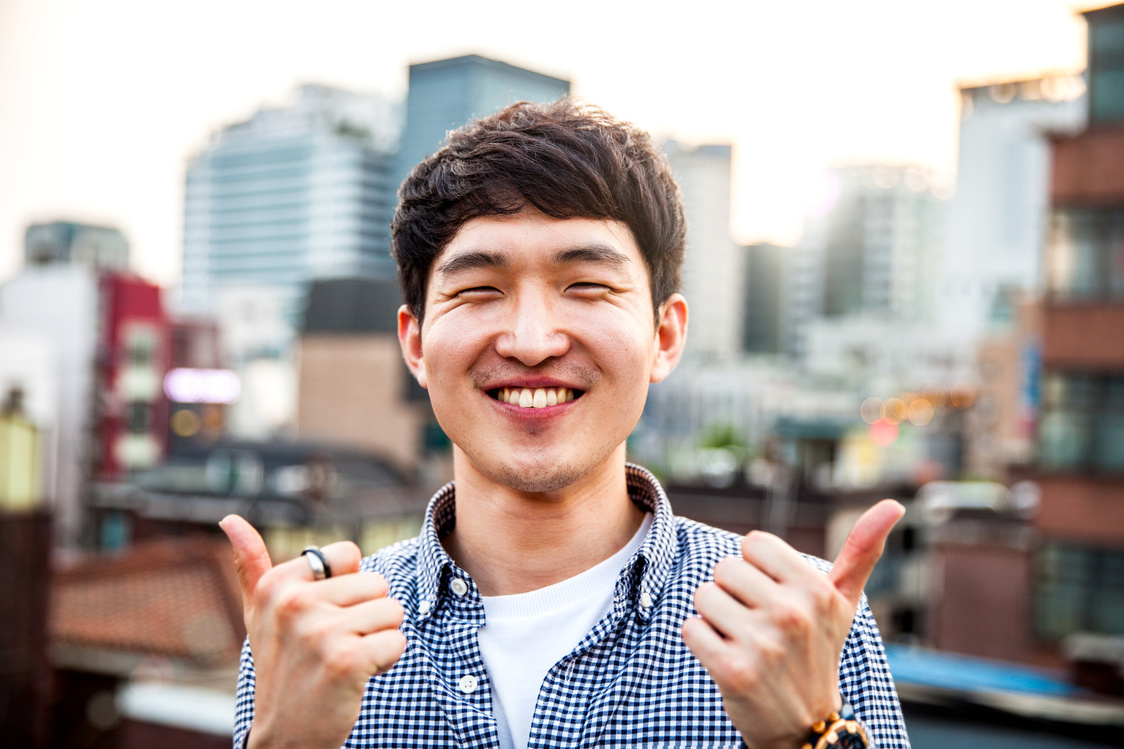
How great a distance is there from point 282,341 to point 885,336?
2889 inches

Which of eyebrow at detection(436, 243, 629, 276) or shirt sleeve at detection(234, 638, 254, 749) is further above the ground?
eyebrow at detection(436, 243, 629, 276)

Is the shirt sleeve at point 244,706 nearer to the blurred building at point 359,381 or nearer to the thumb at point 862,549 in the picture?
the thumb at point 862,549

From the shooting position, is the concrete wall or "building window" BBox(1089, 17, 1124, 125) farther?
the concrete wall

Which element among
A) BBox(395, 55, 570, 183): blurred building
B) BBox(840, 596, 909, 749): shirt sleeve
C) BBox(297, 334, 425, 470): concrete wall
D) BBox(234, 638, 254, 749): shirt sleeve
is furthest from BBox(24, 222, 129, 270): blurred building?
BBox(840, 596, 909, 749): shirt sleeve

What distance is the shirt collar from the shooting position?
216cm

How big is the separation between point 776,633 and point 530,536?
2.61 feet

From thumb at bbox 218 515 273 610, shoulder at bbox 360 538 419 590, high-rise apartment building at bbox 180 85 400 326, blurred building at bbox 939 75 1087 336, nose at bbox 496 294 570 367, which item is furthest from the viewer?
blurred building at bbox 939 75 1087 336

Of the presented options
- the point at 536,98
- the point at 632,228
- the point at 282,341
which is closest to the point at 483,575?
the point at 632,228

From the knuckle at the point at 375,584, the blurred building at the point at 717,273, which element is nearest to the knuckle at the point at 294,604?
the knuckle at the point at 375,584

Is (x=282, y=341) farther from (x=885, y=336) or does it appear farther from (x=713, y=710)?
(x=713, y=710)

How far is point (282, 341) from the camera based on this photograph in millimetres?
114188

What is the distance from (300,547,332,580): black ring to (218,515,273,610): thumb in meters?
0.10

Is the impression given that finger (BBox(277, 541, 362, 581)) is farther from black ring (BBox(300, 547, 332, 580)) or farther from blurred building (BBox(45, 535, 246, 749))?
blurred building (BBox(45, 535, 246, 749))

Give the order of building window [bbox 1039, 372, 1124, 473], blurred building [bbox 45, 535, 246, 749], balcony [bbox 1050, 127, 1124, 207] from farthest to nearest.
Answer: building window [bbox 1039, 372, 1124, 473] → balcony [bbox 1050, 127, 1124, 207] → blurred building [bbox 45, 535, 246, 749]
